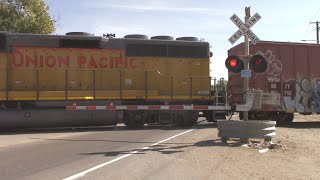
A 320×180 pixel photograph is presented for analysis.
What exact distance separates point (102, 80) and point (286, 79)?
940 centimetres

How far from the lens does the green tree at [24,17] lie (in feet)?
97.6

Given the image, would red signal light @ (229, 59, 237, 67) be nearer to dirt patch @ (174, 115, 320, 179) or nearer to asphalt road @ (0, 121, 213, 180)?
dirt patch @ (174, 115, 320, 179)

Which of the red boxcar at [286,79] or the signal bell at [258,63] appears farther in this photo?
the red boxcar at [286,79]

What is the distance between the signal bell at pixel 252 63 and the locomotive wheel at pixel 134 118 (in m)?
7.86

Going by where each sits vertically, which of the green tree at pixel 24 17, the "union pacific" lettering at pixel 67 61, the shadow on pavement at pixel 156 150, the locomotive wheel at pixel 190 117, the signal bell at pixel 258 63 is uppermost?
the green tree at pixel 24 17

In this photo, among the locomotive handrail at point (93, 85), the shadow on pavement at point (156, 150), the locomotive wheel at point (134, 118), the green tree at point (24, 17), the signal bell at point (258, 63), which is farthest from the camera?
the green tree at point (24, 17)

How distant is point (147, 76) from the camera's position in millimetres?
22078

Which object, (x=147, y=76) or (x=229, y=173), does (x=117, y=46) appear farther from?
(x=229, y=173)

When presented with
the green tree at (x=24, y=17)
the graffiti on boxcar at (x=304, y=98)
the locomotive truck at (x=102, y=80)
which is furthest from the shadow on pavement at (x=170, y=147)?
the green tree at (x=24, y=17)

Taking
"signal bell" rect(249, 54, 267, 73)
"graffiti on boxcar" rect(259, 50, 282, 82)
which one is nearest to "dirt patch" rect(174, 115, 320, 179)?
"signal bell" rect(249, 54, 267, 73)

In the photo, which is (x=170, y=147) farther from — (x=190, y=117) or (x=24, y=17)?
(x=24, y=17)

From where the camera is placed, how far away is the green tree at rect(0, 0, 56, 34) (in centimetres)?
2975

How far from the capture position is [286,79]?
23406 mm

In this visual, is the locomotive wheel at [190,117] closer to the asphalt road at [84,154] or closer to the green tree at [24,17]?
the asphalt road at [84,154]
